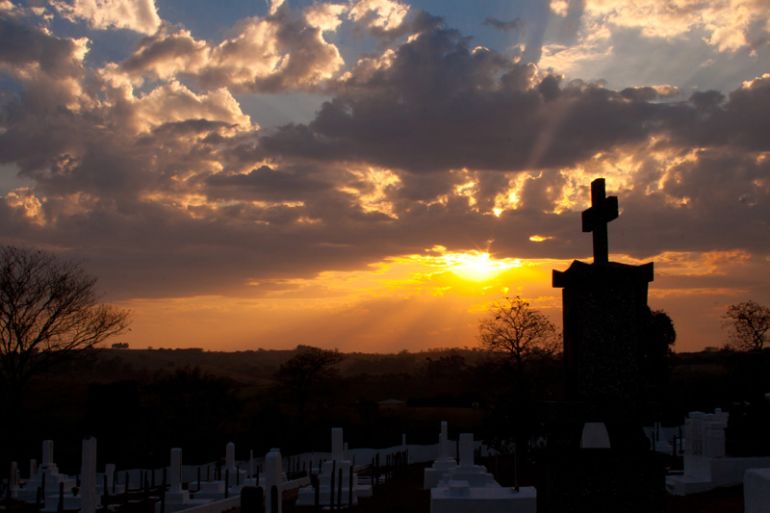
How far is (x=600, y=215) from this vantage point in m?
13.1

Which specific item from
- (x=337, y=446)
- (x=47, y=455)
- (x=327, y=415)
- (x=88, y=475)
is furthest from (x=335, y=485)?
(x=327, y=415)

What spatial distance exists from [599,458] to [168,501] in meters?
20.7

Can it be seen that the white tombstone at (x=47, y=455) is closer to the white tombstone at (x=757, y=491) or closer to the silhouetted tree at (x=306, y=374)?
the silhouetted tree at (x=306, y=374)

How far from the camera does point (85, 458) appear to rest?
46.9ft

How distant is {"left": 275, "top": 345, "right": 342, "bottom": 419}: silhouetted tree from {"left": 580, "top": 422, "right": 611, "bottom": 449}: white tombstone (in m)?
54.5

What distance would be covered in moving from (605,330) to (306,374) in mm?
55741

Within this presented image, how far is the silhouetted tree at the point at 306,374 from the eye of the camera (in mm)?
64938

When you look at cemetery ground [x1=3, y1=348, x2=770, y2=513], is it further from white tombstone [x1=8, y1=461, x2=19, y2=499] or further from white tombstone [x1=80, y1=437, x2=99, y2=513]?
white tombstone [x1=8, y1=461, x2=19, y2=499]

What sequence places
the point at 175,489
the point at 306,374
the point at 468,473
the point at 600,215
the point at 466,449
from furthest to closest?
1. the point at 306,374
2. the point at 466,449
3. the point at 175,489
4. the point at 468,473
5. the point at 600,215

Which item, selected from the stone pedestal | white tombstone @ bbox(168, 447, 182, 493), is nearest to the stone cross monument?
the stone pedestal

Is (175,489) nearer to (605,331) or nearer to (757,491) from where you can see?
(605,331)

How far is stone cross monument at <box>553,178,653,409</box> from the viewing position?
37.3ft

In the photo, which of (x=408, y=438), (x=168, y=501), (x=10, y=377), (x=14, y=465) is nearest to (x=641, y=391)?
(x=168, y=501)

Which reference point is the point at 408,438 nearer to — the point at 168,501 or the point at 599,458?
the point at 168,501
